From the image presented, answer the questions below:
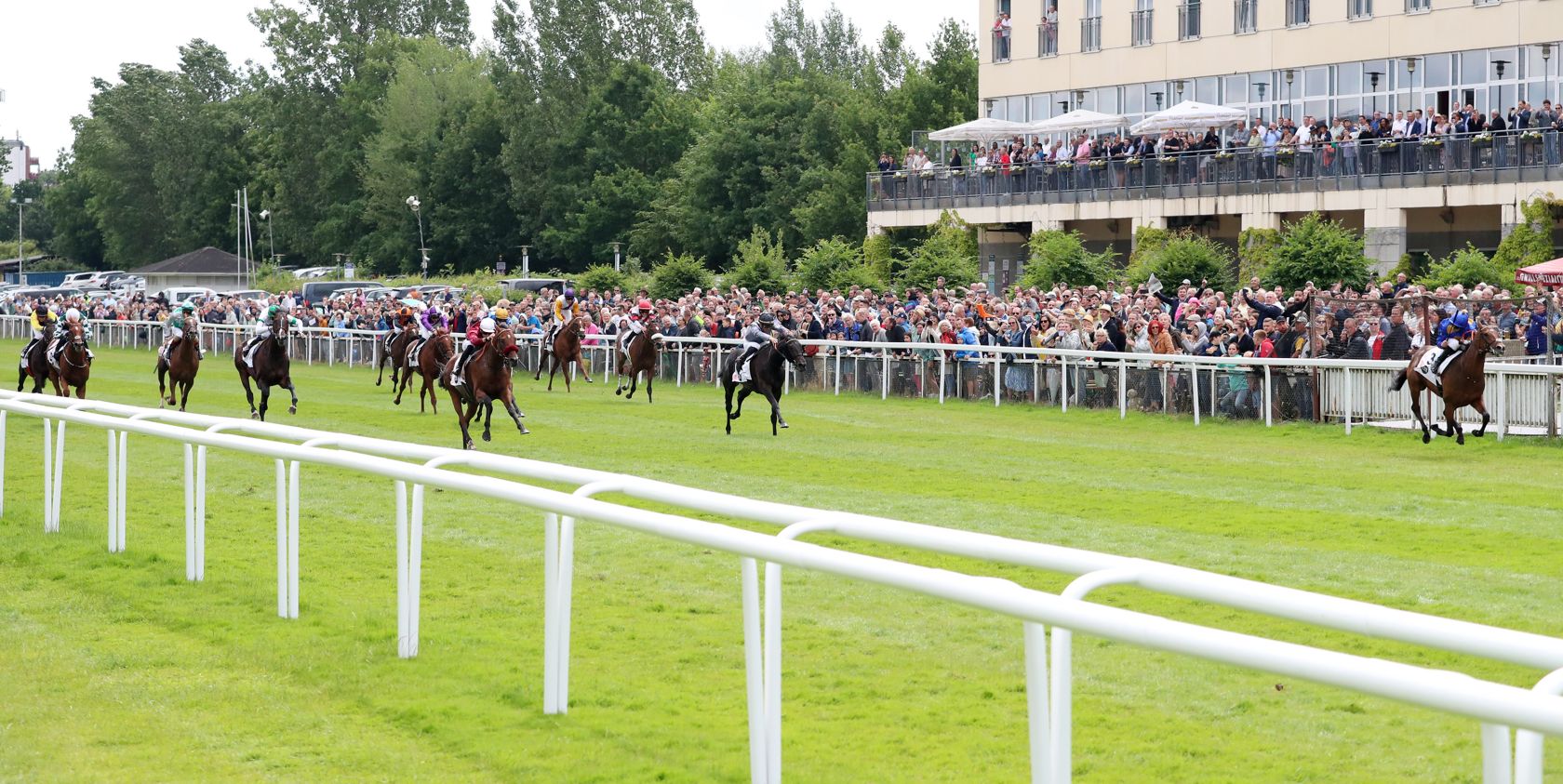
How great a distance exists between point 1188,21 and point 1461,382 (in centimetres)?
2627

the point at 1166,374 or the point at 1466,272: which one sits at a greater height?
the point at 1466,272

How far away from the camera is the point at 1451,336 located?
17.6 meters

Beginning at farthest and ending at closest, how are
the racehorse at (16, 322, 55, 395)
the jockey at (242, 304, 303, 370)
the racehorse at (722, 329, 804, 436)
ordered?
1. the racehorse at (16, 322, 55, 395)
2. the jockey at (242, 304, 303, 370)
3. the racehorse at (722, 329, 804, 436)

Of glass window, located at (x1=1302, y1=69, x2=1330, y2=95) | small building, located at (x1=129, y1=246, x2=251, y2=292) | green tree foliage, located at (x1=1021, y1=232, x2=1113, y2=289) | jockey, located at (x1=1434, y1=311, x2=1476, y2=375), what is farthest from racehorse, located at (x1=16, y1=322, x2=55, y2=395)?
small building, located at (x1=129, y1=246, x2=251, y2=292)

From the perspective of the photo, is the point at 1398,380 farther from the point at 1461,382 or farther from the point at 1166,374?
the point at 1166,374

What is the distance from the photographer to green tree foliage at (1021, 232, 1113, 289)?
106ft

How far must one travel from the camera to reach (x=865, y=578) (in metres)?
4.20

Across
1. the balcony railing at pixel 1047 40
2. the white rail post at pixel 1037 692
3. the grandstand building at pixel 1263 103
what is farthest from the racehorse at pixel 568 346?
the white rail post at pixel 1037 692

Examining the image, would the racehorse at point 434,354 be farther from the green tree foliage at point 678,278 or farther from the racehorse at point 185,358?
the green tree foliage at point 678,278

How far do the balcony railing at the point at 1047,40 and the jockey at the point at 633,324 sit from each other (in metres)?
19.2

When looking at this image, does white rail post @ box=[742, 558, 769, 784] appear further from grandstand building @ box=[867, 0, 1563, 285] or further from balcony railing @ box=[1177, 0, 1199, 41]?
balcony railing @ box=[1177, 0, 1199, 41]

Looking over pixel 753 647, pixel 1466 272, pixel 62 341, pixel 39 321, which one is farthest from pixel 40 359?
pixel 753 647

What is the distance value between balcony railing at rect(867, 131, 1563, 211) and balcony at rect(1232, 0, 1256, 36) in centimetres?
480

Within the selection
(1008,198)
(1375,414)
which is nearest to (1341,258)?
(1375,414)
